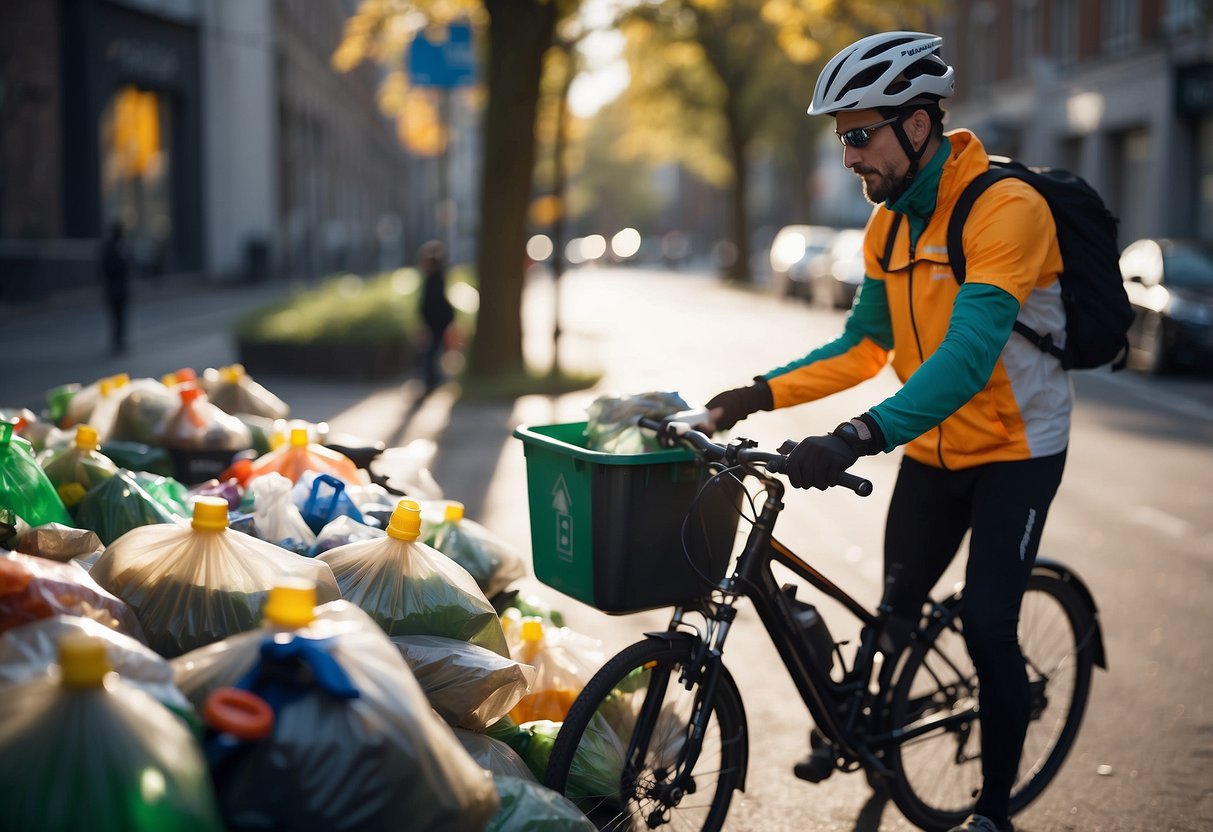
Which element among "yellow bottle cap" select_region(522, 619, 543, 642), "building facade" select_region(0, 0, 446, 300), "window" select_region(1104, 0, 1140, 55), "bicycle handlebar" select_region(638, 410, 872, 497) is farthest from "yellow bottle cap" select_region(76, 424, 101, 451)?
"window" select_region(1104, 0, 1140, 55)

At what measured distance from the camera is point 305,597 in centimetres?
233

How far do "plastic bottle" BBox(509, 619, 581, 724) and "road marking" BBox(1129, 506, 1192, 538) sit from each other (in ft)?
19.2

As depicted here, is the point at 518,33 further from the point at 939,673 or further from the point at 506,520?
the point at 939,673

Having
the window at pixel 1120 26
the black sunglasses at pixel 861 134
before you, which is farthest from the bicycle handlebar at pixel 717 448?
the window at pixel 1120 26

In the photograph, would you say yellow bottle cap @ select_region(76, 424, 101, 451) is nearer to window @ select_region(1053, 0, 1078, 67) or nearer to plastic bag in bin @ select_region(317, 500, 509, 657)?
plastic bag in bin @ select_region(317, 500, 509, 657)

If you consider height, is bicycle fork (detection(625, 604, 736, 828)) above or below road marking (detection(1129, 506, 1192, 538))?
above

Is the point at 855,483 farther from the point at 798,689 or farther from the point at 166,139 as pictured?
the point at 166,139

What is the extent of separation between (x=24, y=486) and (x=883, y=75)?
2.38 meters

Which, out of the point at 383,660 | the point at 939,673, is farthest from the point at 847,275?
the point at 383,660

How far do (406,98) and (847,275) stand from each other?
32.8ft

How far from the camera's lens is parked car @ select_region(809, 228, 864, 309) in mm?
29594

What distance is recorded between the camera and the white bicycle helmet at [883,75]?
10.9ft

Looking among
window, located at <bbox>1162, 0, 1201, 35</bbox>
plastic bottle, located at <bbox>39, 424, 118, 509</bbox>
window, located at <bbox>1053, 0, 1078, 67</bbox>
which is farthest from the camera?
window, located at <bbox>1053, 0, 1078, 67</bbox>

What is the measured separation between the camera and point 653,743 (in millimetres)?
3334
